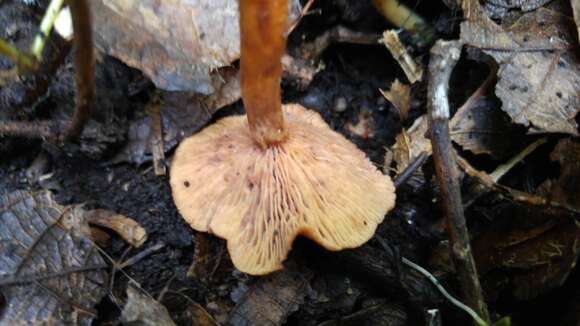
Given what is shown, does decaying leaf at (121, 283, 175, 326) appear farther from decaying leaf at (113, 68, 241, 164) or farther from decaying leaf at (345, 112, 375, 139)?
decaying leaf at (345, 112, 375, 139)

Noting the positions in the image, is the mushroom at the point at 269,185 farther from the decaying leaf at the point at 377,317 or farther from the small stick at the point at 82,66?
the small stick at the point at 82,66

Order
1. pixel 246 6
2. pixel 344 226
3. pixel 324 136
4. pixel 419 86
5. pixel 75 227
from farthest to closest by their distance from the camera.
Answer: pixel 419 86 < pixel 324 136 < pixel 75 227 < pixel 344 226 < pixel 246 6

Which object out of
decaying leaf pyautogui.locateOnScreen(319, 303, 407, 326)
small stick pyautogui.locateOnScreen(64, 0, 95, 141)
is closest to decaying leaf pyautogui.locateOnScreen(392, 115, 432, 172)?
decaying leaf pyautogui.locateOnScreen(319, 303, 407, 326)

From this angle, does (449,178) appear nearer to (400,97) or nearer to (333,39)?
(400,97)

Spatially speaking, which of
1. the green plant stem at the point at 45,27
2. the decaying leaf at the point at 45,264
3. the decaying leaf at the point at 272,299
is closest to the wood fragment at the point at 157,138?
the decaying leaf at the point at 45,264

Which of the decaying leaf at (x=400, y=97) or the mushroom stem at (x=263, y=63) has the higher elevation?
the mushroom stem at (x=263, y=63)

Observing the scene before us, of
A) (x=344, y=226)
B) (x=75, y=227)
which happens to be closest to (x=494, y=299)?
(x=344, y=226)

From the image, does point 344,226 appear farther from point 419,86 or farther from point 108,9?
point 108,9
